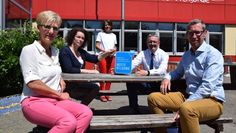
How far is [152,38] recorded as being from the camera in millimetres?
6379

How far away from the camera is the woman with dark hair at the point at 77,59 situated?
5.75m

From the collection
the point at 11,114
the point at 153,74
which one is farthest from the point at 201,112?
the point at 11,114

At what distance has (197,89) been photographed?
4441 mm

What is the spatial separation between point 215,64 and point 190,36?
41cm

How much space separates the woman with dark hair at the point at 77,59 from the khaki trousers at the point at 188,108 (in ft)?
5.09

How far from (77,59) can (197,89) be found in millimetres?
2023

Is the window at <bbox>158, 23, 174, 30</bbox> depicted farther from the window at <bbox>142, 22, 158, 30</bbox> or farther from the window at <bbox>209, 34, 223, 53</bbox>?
the window at <bbox>209, 34, 223, 53</bbox>

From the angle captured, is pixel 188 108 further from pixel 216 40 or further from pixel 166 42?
pixel 216 40

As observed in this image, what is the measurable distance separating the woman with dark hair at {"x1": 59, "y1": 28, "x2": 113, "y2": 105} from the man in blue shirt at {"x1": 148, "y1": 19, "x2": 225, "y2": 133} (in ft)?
5.03

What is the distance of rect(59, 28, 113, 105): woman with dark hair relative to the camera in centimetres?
575

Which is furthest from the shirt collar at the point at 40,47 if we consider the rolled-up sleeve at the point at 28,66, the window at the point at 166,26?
the window at the point at 166,26

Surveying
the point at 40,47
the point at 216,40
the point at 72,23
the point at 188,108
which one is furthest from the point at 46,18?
the point at 216,40

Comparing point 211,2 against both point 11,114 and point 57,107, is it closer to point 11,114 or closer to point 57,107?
point 11,114

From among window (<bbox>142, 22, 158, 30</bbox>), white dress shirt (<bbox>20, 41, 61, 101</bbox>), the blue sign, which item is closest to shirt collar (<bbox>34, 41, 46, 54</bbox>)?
white dress shirt (<bbox>20, 41, 61, 101</bbox>)
